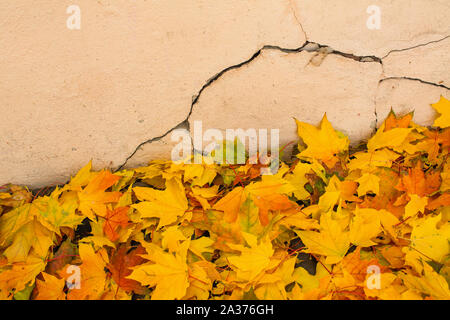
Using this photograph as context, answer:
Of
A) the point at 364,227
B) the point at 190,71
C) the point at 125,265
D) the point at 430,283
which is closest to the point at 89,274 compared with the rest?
the point at 125,265

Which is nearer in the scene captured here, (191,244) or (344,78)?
(191,244)

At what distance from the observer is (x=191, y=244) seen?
3.51 ft

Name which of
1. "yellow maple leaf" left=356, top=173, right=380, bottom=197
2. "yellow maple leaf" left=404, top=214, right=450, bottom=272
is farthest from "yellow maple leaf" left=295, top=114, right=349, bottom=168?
"yellow maple leaf" left=404, top=214, right=450, bottom=272

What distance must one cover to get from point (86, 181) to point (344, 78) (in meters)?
0.99

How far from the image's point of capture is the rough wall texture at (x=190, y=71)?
1062mm

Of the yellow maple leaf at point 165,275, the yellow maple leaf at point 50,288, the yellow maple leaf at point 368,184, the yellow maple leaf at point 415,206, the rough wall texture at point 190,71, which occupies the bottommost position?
the yellow maple leaf at point 50,288

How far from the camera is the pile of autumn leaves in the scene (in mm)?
982

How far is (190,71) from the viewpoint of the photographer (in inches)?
45.3

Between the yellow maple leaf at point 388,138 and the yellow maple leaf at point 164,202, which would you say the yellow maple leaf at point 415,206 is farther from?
the yellow maple leaf at point 164,202

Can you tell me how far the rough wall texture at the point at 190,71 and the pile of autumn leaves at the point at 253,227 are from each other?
0.09 meters

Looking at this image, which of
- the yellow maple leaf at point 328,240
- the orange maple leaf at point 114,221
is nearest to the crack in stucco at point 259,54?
the orange maple leaf at point 114,221
